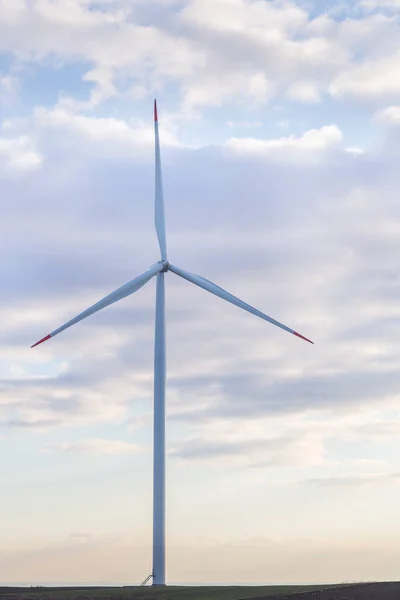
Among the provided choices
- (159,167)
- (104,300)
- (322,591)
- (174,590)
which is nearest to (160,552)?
(174,590)

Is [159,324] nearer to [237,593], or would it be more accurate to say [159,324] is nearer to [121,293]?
[121,293]

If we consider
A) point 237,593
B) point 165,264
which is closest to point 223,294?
point 165,264

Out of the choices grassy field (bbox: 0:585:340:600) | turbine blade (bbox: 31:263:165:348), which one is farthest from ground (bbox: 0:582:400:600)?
turbine blade (bbox: 31:263:165:348)

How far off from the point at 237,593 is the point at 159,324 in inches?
1311

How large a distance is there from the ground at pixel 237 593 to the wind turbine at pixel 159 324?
517 centimetres

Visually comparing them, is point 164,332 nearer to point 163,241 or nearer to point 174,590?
point 163,241

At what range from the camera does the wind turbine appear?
12762 centimetres

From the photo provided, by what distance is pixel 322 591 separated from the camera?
11488 cm

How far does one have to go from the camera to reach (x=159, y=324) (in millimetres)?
134625

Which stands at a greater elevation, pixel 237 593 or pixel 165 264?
pixel 165 264

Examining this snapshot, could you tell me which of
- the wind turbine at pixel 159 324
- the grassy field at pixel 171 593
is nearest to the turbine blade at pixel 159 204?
the wind turbine at pixel 159 324

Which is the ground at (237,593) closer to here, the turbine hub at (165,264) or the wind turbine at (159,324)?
the wind turbine at (159,324)

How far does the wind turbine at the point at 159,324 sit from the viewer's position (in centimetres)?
12762

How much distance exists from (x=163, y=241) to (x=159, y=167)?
10829 mm
